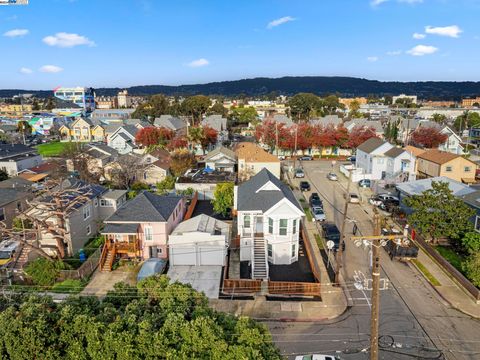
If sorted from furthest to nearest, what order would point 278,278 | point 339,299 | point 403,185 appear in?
1. point 403,185
2. point 278,278
3. point 339,299

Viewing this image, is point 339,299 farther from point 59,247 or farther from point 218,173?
point 218,173

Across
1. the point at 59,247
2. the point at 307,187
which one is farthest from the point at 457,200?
the point at 59,247

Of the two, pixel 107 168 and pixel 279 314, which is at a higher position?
pixel 107 168

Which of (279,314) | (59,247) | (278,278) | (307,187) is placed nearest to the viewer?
(279,314)

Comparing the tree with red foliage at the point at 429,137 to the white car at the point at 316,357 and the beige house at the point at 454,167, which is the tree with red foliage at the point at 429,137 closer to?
the beige house at the point at 454,167

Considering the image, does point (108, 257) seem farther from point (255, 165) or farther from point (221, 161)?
point (221, 161)

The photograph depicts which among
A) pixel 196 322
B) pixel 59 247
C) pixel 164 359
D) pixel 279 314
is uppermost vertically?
pixel 196 322
